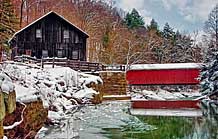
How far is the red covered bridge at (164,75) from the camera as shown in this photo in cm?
3795

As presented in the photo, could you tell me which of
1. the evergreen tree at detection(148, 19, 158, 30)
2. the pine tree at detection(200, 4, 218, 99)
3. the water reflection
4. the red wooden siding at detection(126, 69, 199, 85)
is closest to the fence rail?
the red wooden siding at detection(126, 69, 199, 85)

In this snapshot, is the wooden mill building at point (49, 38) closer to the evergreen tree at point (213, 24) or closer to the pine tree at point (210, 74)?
the pine tree at point (210, 74)

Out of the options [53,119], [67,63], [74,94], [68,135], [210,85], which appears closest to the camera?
[68,135]

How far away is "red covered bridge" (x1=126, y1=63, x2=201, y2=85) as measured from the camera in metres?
38.0

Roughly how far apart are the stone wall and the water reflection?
36.1 feet

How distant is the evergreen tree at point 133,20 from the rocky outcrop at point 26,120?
195 feet

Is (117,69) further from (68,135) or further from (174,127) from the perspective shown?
(68,135)

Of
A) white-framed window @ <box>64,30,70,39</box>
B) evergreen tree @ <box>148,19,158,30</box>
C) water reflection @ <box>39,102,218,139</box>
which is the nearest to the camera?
water reflection @ <box>39,102,218,139</box>

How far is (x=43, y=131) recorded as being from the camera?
12422 mm

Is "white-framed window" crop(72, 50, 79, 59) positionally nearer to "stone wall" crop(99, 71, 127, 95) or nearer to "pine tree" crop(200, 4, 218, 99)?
"stone wall" crop(99, 71, 127, 95)

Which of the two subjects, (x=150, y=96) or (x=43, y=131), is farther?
(x=150, y=96)

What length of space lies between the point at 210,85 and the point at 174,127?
17.2 metres

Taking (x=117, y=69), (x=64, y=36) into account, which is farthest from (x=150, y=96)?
(x=64, y=36)

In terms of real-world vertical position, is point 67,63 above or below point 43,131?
above
